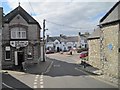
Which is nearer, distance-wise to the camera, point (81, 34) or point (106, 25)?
point (106, 25)

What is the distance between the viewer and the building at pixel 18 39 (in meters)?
35.0

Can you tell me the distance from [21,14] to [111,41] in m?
18.3

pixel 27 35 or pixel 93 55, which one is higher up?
pixel 27 35

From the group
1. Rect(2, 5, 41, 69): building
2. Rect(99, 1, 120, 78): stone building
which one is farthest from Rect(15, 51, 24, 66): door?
Rect(99, 1, 120, 78): stone building

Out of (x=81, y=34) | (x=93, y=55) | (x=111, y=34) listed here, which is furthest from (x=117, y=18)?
(x=81, y=34)

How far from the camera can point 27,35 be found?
36.0 m

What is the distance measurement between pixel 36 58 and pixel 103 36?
54.1 ft

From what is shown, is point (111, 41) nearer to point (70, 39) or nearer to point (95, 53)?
point (95, 53)

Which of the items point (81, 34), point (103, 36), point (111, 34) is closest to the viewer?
point (111, 34)

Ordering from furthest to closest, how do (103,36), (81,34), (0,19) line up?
(81,34)
(0,19)
(103,36)

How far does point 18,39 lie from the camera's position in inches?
1401

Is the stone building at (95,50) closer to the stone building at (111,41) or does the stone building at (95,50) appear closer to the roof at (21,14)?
the stone building at (111,41)

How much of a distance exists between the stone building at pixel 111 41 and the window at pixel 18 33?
15.7 m

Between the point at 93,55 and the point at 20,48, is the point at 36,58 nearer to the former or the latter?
the point at 20,48
